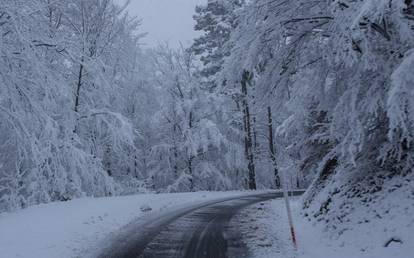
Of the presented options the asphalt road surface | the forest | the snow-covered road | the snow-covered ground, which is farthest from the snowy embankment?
the snow-covered ground

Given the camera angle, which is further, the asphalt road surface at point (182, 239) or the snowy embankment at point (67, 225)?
the snowy embankment at point (67, 225)

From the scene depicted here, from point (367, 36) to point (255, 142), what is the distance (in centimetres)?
2705

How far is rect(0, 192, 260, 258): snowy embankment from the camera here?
848cm

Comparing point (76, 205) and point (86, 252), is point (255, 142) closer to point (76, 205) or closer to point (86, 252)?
point (76, 205)

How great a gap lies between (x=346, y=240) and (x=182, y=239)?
3.59 m

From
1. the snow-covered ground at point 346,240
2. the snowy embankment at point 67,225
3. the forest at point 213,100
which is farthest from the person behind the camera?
the snowy embankment at point 67,225

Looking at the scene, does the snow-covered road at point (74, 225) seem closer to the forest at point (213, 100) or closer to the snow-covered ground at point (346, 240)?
the forest at point (213, 100)

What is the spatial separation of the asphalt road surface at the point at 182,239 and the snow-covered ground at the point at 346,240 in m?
0.51

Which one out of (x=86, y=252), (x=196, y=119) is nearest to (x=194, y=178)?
(x=196, y=119)

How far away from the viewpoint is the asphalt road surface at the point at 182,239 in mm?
8328

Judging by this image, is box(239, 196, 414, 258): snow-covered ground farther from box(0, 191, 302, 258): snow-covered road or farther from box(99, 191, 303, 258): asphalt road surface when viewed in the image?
box(0, 191, 302, 258): snow-covered road

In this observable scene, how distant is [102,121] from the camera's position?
20688 millimetres

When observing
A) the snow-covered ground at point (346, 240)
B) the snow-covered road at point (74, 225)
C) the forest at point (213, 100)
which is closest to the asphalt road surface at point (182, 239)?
the snow-covered road at point (74, 225)

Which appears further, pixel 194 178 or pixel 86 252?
pixel 194 178
